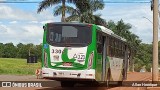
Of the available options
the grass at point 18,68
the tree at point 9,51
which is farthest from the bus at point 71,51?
the tree at point 9,51

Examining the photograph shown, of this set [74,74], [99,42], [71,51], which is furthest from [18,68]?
[74,74]

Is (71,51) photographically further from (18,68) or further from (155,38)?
(18,68)

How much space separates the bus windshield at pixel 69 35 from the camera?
18203 mm

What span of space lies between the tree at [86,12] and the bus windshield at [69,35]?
63.6 feet

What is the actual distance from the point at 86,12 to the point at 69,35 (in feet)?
75.9

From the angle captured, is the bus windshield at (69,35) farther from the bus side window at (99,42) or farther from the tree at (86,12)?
the tree at (86,12)

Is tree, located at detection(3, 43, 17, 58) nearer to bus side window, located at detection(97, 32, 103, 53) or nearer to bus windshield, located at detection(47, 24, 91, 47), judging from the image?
bus side window, located at detection(97, 32, 103, 53)

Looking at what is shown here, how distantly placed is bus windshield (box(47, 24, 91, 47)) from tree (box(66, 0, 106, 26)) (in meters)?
19.4

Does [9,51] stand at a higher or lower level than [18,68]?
higher

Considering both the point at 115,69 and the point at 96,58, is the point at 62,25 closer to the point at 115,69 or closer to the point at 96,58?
the point at 96,58

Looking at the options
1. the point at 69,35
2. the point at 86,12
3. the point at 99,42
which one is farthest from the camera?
the point at 86,12

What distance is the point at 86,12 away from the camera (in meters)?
41.2

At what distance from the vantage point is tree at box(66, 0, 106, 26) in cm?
3796

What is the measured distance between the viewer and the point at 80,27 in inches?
724
